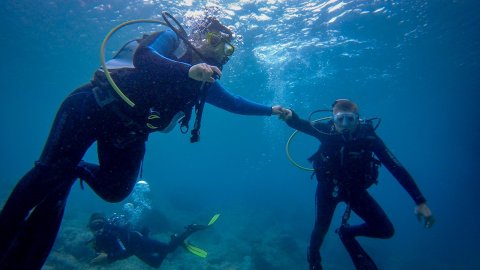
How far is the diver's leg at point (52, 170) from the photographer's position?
2.63 m

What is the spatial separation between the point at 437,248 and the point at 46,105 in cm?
5959

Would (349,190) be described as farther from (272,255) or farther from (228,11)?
(228,11)

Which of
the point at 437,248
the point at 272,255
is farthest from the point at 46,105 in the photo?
the point at 437,248

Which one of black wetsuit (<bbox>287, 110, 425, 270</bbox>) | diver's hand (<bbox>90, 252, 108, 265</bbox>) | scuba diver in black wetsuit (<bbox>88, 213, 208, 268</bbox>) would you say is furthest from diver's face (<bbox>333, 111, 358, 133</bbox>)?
diver's hand (<bbox>90, 252, 108, 265</bbox>)

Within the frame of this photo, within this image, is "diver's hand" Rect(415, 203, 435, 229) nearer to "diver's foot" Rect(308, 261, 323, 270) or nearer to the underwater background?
"diver's foot" Rect(308, 261, 323, 270)

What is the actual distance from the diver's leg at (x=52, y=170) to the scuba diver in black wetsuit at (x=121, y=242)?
17.2ft

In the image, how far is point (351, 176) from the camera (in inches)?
197

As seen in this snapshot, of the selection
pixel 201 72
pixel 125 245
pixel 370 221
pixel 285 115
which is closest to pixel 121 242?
pixel 125 245

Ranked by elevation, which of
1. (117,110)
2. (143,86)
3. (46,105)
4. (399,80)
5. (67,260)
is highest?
(399,80)

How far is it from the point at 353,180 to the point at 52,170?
4.50 metres

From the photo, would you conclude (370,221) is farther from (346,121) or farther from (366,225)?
(346,121)

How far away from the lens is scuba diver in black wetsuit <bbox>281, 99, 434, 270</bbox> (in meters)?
4.92

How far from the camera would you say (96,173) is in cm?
358

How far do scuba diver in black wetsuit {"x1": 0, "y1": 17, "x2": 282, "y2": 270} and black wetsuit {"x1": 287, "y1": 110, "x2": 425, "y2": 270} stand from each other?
2.36 m
